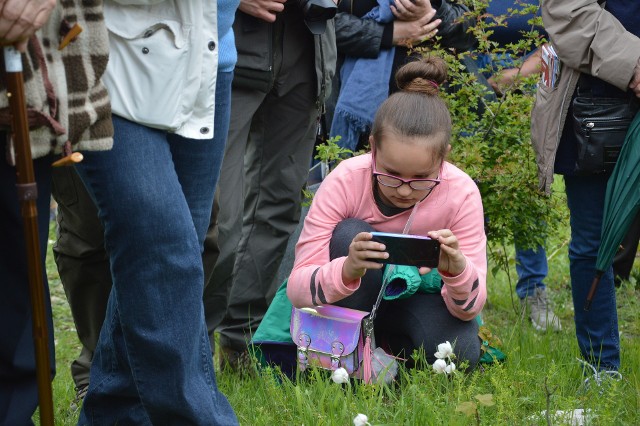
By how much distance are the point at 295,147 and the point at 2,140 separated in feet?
7.25

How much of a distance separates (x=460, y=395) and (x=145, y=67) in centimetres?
134

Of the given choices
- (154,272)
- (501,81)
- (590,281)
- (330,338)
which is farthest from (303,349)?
(501,81)

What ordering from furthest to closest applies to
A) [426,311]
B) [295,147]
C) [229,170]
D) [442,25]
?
[442,25], [295,147], [229,170], [426,311]

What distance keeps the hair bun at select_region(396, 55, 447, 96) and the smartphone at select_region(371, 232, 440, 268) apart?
805 millimetres

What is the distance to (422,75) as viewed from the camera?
13.2ft

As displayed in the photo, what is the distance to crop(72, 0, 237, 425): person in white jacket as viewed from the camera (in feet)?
8.14

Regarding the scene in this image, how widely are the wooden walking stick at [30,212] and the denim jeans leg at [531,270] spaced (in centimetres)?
360

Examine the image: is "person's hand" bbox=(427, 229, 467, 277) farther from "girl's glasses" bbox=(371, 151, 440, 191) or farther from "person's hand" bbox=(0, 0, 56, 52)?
"person's hand" bbox=(0, 0, 56, 52)

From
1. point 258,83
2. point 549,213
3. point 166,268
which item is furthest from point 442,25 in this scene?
point 166,268

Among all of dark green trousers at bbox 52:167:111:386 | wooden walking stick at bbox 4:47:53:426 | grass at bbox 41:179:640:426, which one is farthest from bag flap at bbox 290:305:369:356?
wooden walking stick at bbox 4:47:53:426

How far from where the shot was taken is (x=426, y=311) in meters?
3.74

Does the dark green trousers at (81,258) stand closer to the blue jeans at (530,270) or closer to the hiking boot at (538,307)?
the hiking boot at (538,307)

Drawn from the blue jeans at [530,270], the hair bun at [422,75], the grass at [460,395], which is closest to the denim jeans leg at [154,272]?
the grass at [460,395]

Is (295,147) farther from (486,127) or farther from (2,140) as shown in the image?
(2,140)
